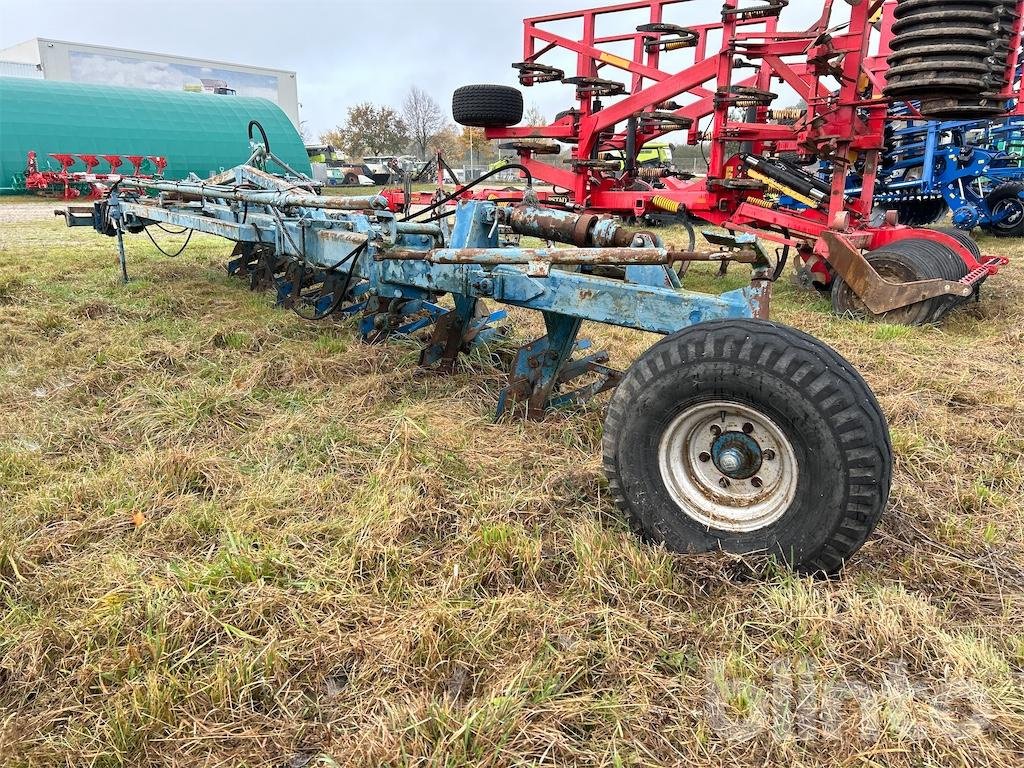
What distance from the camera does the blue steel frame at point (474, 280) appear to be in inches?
108

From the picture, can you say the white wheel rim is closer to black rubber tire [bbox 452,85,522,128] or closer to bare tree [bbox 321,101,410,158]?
black rubber tire [bbox 452,85,522,128]

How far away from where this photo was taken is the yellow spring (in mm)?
6574

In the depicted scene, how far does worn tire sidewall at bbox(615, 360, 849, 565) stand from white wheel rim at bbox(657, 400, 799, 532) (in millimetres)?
30

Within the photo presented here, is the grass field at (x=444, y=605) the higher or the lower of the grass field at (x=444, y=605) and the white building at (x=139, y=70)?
the lower

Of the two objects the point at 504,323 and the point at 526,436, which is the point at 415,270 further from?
the point at 504,323

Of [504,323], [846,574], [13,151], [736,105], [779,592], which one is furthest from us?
[13,151]

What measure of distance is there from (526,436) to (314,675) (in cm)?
169

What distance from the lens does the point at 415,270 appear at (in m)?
3.67

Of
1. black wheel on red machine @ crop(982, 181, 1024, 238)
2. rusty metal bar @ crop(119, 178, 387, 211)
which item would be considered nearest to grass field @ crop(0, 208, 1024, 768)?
rusty metal bar @ crop(119, 178, 387, 211)

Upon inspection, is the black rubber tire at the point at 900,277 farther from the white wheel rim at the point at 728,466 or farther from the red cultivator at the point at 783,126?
the white wheel rim at the point at 728,466

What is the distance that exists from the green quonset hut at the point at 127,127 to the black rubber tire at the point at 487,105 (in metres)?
23.4

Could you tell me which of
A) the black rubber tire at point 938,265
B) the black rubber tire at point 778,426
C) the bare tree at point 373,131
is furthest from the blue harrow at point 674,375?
the bare tree at point 373,131

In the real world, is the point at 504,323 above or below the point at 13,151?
below

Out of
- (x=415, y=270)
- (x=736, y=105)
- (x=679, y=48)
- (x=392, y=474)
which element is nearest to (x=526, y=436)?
(x=392, y=474)
